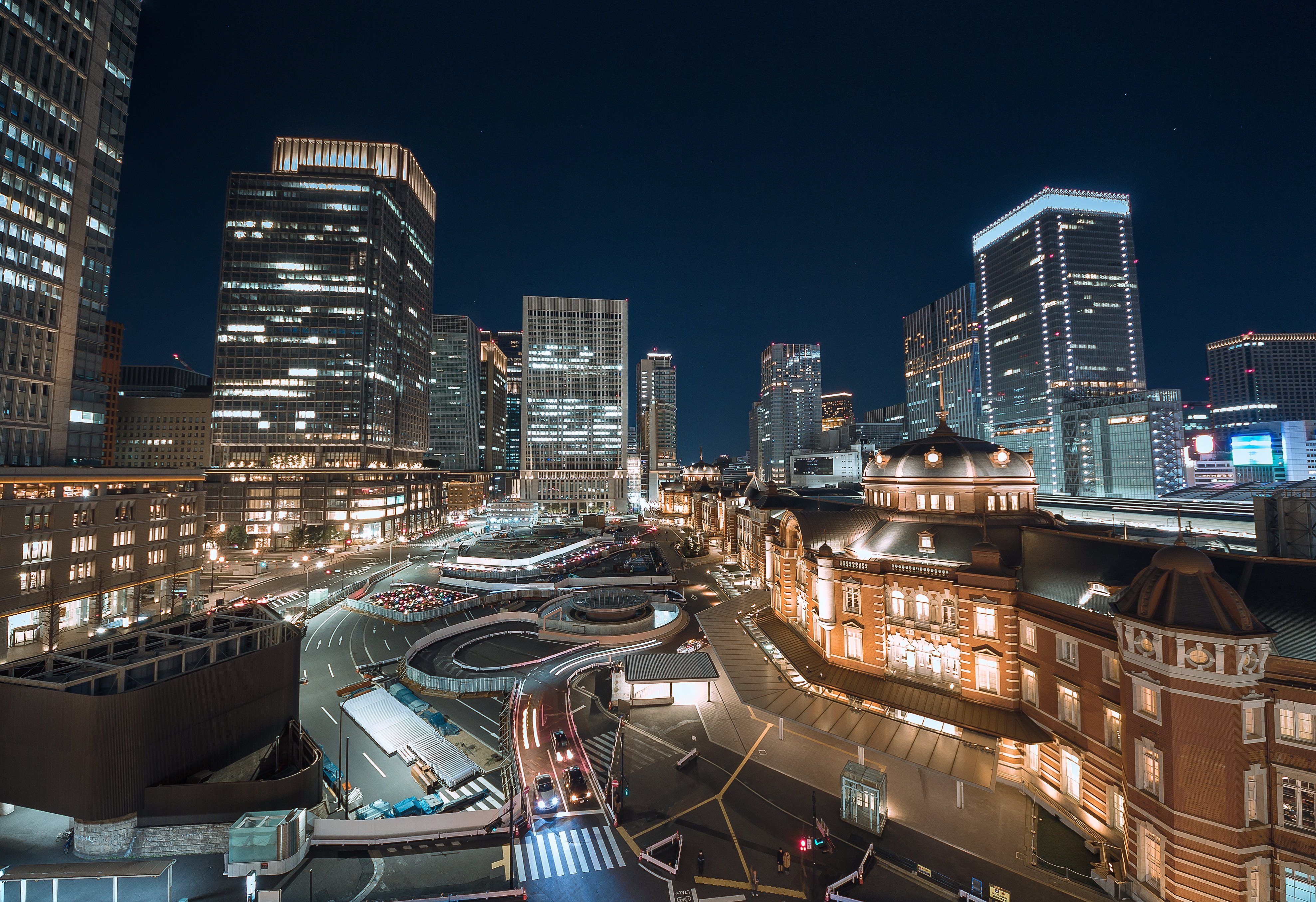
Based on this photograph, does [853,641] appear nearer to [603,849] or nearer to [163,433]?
[603,849]

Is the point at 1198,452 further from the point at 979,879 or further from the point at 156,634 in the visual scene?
the point at 156,634

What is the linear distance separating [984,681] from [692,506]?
316 feet

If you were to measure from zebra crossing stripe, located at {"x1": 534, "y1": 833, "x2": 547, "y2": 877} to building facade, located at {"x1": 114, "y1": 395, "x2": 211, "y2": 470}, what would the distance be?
7022 inches

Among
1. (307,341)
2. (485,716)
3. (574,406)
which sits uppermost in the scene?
(307,341)

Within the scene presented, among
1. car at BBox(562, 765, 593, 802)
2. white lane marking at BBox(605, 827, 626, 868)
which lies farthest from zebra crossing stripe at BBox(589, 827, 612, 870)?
car at BBox(562, 765, 593, 802)

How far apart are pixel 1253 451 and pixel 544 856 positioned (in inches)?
5349

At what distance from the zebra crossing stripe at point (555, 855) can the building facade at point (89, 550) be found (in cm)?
5284

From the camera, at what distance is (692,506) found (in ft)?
416

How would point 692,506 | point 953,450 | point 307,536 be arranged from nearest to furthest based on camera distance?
point 953,450 < point 307,536 < point 692,506

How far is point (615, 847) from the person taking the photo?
23750mm

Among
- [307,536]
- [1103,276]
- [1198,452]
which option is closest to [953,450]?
[1198,452]

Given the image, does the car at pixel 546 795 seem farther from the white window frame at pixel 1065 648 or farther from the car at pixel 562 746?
the white window frame at pixel 1065 648

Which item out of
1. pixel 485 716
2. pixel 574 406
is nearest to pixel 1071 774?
pixel 485 716

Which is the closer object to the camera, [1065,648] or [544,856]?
[544,856]
